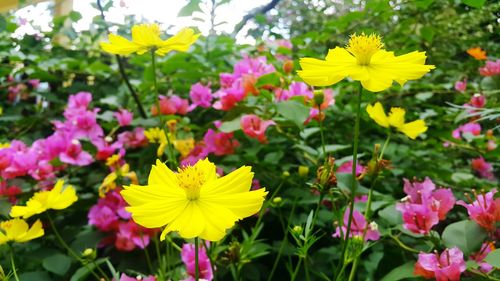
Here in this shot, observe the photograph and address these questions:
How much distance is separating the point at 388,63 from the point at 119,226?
54cm

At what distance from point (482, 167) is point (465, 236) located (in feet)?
2.32

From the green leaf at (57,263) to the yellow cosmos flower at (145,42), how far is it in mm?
370

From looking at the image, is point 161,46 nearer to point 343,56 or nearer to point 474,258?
point 343,56

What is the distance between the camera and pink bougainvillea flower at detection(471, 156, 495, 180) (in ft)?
3.82

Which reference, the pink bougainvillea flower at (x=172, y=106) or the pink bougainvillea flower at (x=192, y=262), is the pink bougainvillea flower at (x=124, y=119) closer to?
the pink bougainvillea flower at (x=172, y=106)

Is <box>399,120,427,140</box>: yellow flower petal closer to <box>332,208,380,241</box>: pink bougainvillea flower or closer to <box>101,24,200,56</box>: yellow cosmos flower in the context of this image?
<box>332,208,380,241</box>: pink bougainvillea flower

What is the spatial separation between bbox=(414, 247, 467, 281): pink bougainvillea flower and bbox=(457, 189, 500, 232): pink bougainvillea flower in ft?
0.19

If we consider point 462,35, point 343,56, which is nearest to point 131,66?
point 462,35

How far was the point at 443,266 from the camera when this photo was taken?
0.51m

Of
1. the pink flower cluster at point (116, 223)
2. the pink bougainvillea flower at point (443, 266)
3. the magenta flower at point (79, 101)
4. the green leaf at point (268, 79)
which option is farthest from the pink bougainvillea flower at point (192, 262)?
the magenta flower at point (79, 101)

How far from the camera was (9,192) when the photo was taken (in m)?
0.82

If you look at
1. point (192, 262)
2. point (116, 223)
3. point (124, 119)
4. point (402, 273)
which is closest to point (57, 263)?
point (116, 223)

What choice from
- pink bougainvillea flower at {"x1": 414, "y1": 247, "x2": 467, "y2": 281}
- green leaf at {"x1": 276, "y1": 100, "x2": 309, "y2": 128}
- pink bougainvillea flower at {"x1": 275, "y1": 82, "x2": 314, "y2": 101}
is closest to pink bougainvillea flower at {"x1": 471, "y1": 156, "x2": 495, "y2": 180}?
pink bougainvillea flower at {"x1": 275, "y1": 82, "x2": 314, "y2": 101}

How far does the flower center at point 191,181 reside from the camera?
37cm
